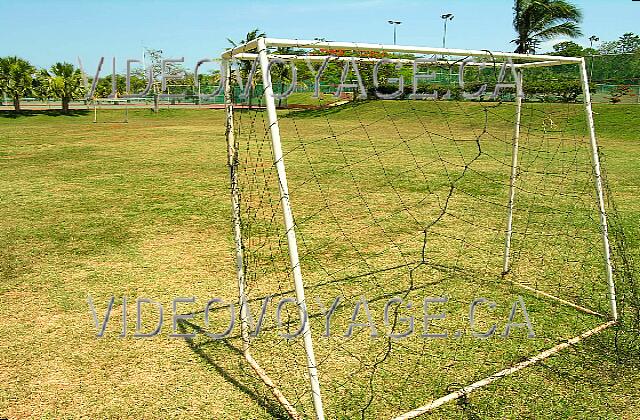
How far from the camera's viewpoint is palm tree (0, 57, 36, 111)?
25062mm

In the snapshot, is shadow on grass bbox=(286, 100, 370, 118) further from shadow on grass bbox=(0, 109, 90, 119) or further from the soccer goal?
the soccer goal

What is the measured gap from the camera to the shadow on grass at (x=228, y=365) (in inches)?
109

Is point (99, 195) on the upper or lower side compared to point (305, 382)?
upper

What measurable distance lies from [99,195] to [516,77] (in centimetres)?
630

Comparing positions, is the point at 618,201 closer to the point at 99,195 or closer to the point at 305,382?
the point at 305,382

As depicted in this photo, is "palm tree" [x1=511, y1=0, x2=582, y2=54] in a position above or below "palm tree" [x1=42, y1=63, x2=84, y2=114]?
above

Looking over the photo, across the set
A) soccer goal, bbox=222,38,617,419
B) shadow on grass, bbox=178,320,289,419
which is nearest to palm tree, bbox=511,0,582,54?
soccer goal, bbox=222,38,617,419

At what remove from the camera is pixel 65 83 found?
1065 inches

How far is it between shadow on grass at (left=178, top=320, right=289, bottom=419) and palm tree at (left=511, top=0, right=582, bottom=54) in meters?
26.0

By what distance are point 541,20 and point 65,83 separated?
80.9 ft

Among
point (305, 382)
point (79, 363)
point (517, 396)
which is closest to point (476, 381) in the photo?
point (517, 396)

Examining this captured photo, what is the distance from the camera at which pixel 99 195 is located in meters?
7.91
